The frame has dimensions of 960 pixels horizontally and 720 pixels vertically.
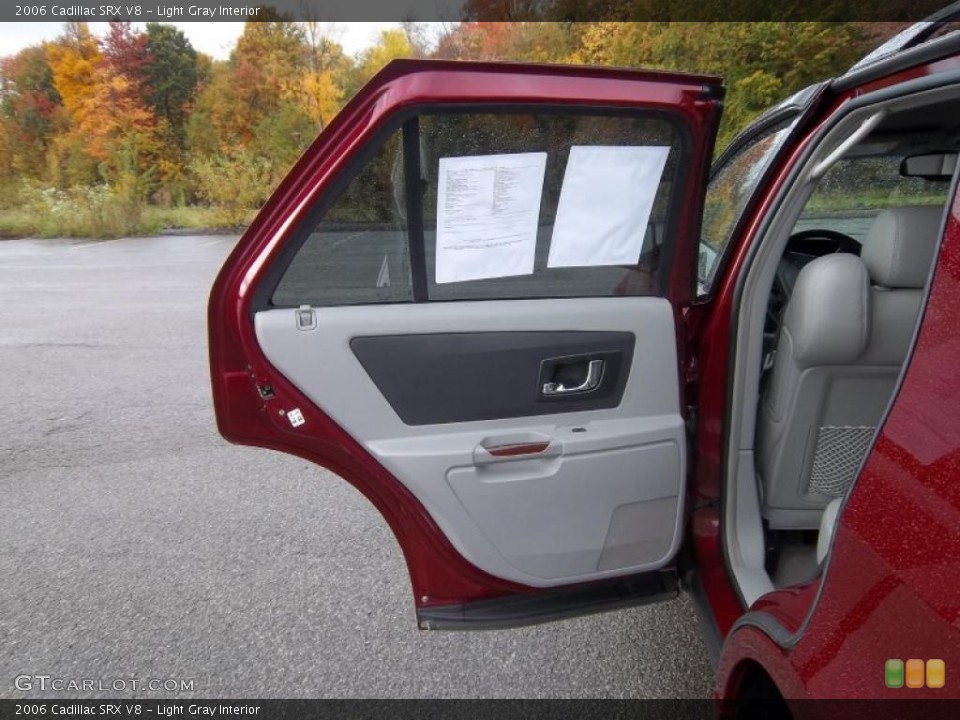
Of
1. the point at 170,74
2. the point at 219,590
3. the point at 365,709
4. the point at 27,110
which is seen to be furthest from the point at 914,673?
the point at 27,110

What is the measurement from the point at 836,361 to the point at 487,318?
1.00 metres

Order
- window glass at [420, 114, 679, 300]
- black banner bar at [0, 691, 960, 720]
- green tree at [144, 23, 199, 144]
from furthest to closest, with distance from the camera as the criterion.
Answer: green tree at [144, 23, 199, 144]
black banner bar at [0, 691, 960, 720]
window glass at [420, 114, 679, 300]

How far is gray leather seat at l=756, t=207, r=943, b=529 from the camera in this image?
1.74m

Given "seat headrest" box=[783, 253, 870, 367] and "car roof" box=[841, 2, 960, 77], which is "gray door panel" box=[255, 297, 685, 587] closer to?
"seat headrest" box=[783, 253, 870, 367]

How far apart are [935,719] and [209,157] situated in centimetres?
2257

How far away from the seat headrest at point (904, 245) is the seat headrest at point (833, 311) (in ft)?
0.20

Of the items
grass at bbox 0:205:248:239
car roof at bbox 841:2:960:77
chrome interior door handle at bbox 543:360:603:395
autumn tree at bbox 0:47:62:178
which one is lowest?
grass at bbox 0:205:248:239

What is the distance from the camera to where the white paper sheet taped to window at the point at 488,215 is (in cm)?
166

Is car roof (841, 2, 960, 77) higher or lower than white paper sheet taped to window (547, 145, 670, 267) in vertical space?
higher

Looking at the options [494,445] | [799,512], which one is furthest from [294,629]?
[799,512]

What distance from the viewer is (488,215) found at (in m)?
1.71

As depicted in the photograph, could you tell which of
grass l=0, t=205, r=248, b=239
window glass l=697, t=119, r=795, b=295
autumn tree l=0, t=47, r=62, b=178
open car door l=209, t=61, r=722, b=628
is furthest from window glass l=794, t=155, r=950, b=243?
autumn tree l=0, t=47, r=62, b=178

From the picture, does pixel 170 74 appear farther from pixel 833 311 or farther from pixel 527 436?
pixel 833 311

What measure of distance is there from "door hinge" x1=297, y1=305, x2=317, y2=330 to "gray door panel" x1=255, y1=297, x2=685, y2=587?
13 millimetres
